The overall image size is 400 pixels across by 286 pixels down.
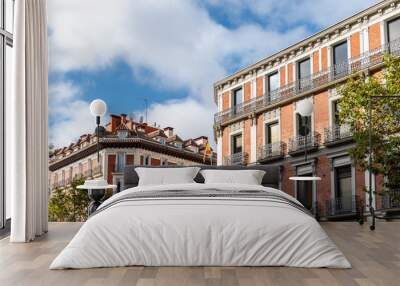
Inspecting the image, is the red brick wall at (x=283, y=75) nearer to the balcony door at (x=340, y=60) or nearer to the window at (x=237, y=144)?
the balcony door at (x=340, y=60)

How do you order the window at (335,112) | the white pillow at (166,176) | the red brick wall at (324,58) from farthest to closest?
the red brick wall at (324,58) < the window at (335,112) < the white pillow at (166,176)

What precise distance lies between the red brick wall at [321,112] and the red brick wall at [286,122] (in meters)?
0.64

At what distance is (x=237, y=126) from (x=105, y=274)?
25.9ft

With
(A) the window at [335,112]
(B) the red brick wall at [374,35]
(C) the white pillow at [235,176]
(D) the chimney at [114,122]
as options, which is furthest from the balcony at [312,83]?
(C) the white pillow at [235,176]

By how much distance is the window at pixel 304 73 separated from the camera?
9.79 m

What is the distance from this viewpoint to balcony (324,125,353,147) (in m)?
8.70

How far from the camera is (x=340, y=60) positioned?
9.30 metres

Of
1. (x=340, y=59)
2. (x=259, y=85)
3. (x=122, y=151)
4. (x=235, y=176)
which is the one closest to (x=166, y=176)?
(x=235, y=176)

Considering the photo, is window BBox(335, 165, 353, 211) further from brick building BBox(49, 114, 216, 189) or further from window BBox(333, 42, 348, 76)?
brick building BBox(49, 114, 216, 189)

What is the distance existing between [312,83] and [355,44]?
42.1 inches

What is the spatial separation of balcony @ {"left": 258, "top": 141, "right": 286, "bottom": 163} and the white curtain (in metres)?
5.82

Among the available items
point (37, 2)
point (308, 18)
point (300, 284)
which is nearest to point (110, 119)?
point (308, 18)

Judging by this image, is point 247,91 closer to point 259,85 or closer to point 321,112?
point 259,85

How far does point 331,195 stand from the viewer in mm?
8930
